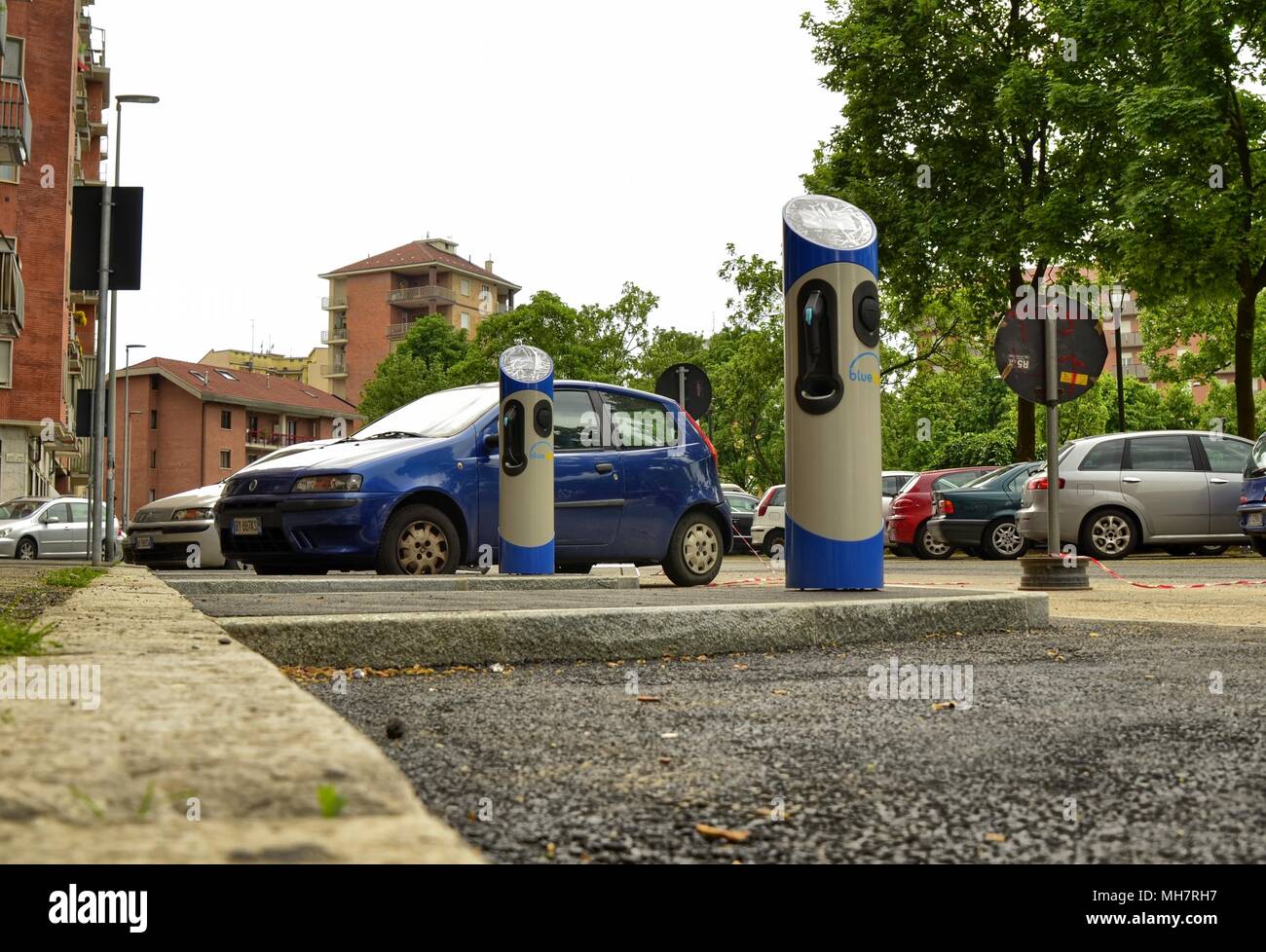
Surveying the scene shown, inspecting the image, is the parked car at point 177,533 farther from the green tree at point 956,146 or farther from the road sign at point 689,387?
the green tree at point 956,146

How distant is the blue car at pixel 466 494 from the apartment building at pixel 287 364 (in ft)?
330

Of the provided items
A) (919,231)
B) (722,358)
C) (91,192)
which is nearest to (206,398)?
(722,358)

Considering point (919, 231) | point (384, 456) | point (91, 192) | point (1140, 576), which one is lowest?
point (1140, 576)

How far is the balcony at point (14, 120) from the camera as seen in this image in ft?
Result: 89.8

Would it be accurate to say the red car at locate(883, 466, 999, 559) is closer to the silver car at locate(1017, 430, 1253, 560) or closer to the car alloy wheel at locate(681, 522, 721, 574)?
the silver car at locate(1017, 430, 1253, 560)

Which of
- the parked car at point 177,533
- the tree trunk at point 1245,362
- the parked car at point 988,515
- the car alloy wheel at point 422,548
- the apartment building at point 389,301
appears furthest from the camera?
the apartment building at point 389,301

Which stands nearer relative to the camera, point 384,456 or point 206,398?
point 384,456

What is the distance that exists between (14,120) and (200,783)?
1157 inches

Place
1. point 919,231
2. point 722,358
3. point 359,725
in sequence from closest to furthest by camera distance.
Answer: point 359,725, point 919,231, point 722,358

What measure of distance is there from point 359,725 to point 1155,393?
223 ft

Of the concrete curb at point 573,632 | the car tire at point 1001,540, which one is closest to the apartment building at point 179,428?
the car tire at point 1001,540

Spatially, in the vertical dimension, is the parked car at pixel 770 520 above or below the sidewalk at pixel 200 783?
above
